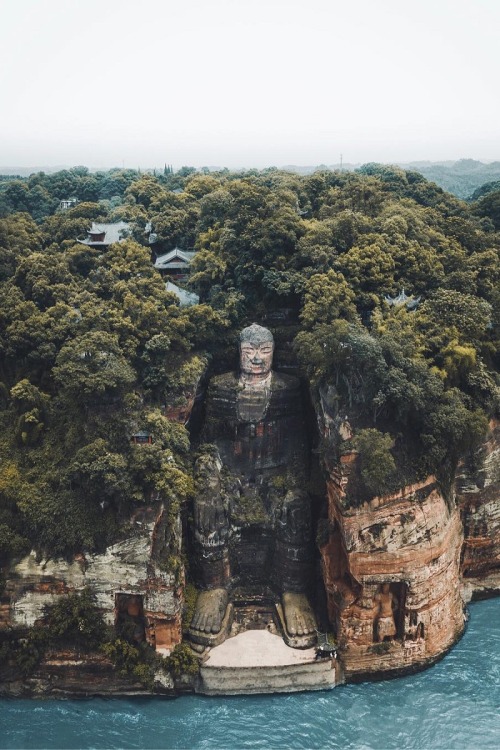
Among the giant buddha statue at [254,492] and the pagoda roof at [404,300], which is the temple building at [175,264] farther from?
the pagoda roof at [404,300]

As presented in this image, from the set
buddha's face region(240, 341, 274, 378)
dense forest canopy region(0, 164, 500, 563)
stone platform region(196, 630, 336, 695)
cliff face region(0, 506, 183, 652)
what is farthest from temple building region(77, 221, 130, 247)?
stone platform region(196, 630, 336, 695)

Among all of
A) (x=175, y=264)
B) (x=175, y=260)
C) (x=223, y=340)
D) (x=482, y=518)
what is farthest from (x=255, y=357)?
(x=482, y=518)

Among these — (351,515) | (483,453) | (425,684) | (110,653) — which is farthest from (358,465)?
(110,653)

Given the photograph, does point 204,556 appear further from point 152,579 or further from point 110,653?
point 110,653

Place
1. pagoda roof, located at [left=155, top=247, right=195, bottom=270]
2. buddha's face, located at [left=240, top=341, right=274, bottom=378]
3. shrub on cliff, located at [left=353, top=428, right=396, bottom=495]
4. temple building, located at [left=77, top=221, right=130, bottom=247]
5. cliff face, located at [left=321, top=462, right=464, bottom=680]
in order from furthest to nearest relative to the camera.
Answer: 1. temple building, located at [left=77, top=221, right=130, bottom=247]
2. pagoda roof, located at [left=155, top=247, right=195, bottom=270]
3. buddha's face, located at [left=240, top=341, right=274, bottom=378]
4. cliff face, located at [left=321, top=462, right=464, bottom=680]
5. shrub on cliff, located at [left=353, top=428, right=396, bottom=495]

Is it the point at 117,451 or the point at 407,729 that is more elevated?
the point at 117,451

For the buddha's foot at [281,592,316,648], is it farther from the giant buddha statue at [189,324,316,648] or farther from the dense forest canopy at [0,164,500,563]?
the dense forest canopy at [0,164,500,563]
